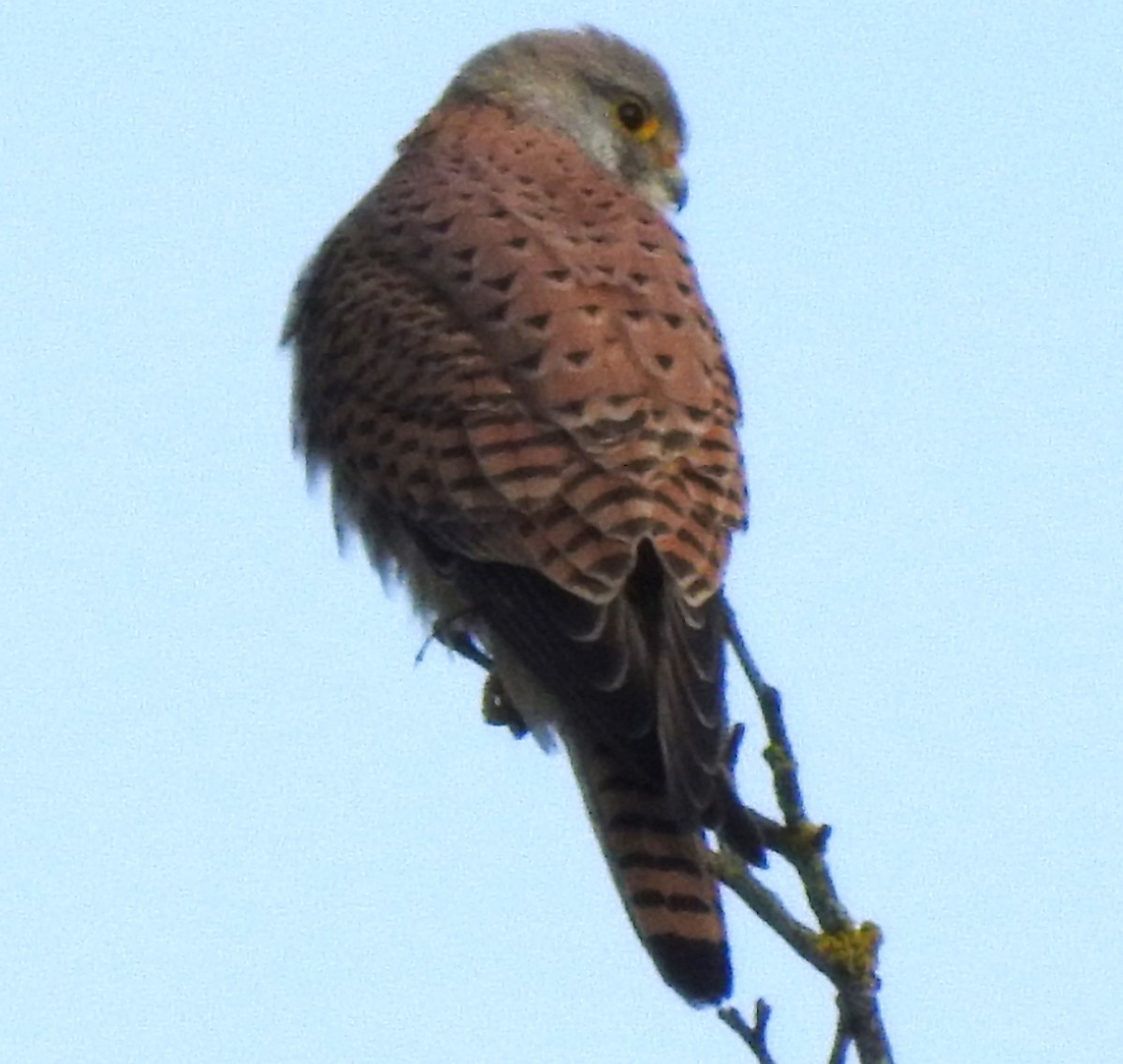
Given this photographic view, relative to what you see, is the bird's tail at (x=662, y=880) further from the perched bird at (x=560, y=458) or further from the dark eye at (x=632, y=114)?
the dark eye at (x=632, y=114)

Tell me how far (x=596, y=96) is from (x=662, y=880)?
9.84 ft

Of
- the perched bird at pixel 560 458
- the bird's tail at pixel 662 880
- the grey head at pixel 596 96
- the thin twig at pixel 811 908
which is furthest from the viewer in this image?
the grey head at pixel 596 96

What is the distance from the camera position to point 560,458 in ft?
15.7

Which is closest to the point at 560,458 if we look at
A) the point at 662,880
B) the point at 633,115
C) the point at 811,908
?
the point at 662,880

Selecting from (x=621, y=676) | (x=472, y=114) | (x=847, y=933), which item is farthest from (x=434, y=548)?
(x=472, y=114)

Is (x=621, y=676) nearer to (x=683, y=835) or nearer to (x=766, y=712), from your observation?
(x=683, y=835)

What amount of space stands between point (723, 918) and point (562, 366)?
45.8 inches

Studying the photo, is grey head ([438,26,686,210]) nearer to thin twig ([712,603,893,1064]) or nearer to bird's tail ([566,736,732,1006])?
bird's tail ([566,736,732,1006])

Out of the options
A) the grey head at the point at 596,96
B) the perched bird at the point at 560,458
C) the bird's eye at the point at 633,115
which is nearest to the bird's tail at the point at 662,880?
the perched bird at the point at 560,458

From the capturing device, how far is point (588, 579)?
4.55m

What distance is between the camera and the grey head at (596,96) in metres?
6.63

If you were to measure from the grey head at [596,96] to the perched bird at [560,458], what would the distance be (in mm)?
305

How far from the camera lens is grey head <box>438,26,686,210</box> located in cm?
663

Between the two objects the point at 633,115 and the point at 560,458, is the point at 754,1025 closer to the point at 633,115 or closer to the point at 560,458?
the point at 560,458
